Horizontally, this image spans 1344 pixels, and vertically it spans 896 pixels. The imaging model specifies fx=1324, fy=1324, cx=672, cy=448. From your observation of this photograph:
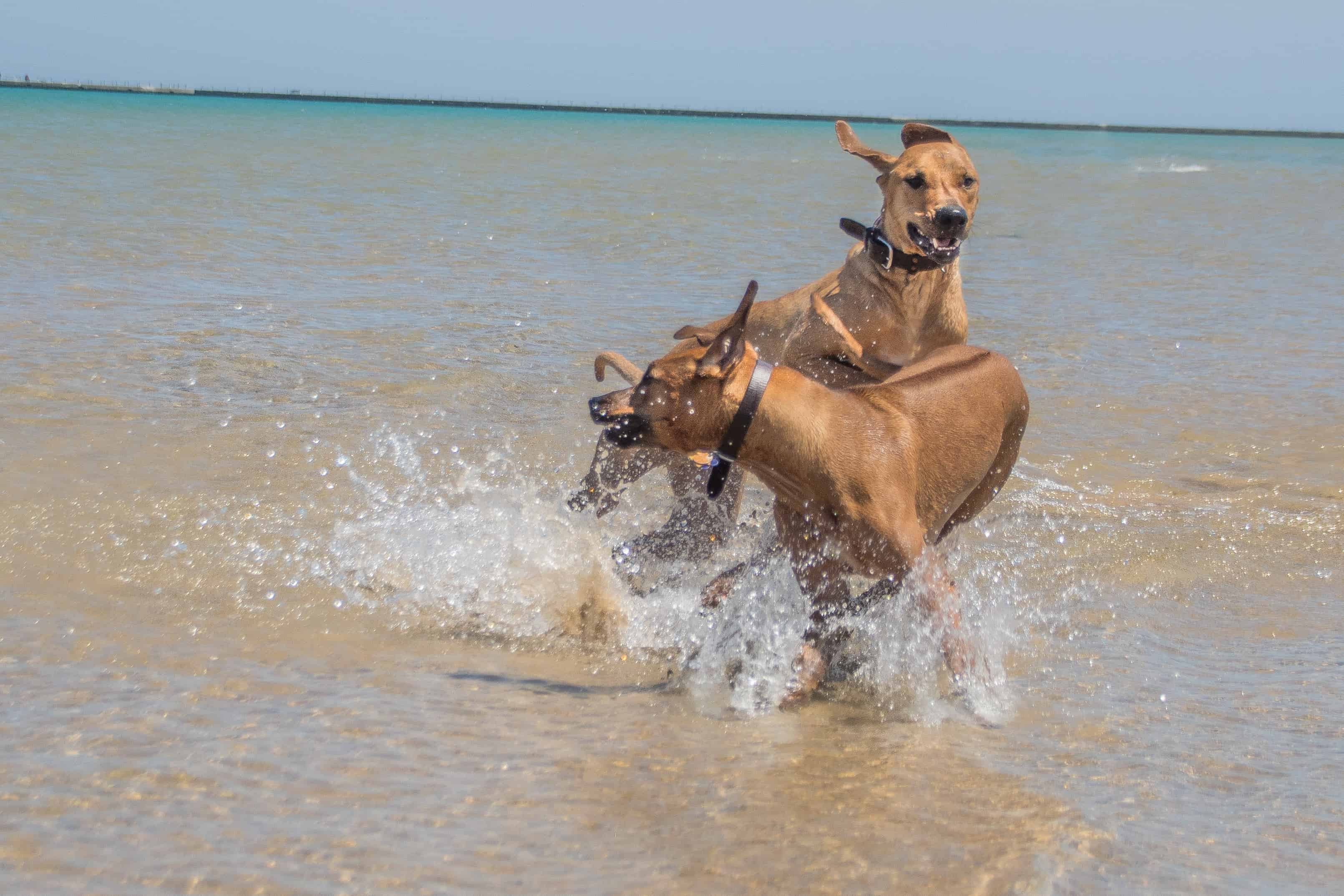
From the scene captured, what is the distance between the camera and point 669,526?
18.0 ft

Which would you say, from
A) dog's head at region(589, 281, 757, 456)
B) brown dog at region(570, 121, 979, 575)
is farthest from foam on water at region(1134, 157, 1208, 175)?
dog's head at region(589, 281, 757, 456)

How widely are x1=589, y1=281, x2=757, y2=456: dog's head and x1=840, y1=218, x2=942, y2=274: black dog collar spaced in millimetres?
1667

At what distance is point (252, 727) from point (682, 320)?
742 centimetres

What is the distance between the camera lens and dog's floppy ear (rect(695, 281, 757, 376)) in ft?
11.9

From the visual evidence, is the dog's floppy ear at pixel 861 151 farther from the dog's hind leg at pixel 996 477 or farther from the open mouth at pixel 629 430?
the open mouth at pixel 629 430

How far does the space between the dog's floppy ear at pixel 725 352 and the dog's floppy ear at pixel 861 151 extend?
6.60 ft

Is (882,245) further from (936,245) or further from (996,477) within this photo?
(996,477)

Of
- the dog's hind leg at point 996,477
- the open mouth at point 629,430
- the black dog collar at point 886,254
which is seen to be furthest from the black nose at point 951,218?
the open mouth at point 629,430

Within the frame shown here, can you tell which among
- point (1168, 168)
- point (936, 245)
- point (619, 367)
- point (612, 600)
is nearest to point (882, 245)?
point (936, 245)

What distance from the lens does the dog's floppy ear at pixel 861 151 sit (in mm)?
5539

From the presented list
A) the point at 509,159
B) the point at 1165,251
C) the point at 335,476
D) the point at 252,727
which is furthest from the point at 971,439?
the point at 509,159

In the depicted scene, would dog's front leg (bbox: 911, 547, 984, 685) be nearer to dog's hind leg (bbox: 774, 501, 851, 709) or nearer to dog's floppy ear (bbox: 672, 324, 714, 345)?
dog's hind leg (bbox: 774, 501, 851, 709)

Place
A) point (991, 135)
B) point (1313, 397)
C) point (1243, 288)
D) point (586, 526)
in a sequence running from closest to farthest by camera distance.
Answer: point (586, 526)
point (1313, 397)
point (1243, 288)
point (991, 135)

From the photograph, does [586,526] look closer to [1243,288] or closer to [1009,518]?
[1009,518]
